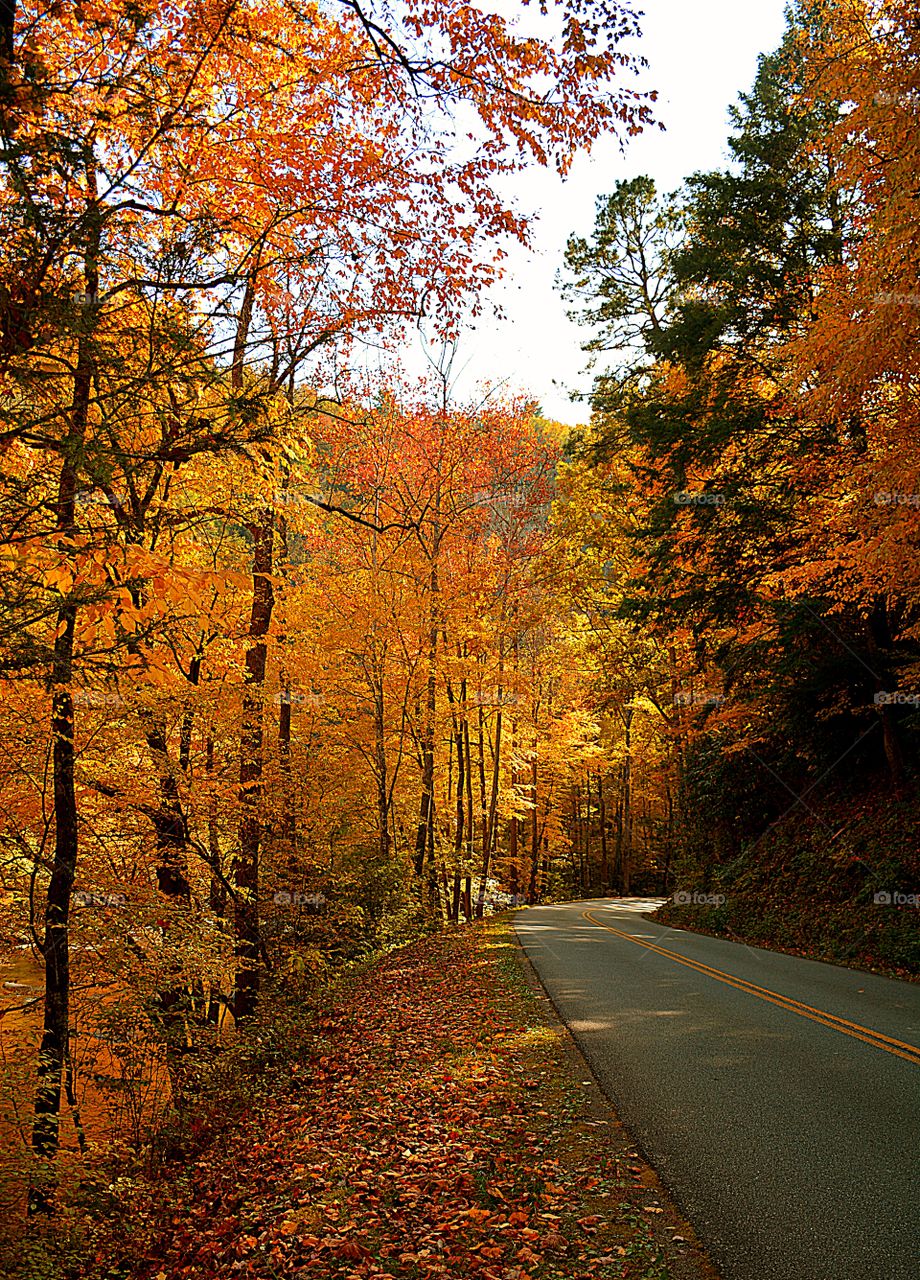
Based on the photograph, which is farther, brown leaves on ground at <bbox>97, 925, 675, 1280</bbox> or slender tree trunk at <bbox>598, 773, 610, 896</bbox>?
slender tree trunk at <bbox>598, 773, 610, 896</bbox>

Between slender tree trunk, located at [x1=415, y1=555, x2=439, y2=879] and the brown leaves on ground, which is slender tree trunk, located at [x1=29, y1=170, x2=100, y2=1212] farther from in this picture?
slender tree trunk, located at [x1=415, y1=555, x2=439, y2=879]

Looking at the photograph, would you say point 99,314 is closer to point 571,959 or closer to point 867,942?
point 571,959

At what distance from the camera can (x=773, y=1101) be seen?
19.1 ft

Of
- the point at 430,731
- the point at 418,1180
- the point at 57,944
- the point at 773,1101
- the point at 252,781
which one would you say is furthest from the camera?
the point at 430,731

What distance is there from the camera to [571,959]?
42.6 ft

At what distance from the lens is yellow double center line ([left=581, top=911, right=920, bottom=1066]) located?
705cm

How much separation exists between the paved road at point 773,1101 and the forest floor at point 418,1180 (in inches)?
10.8

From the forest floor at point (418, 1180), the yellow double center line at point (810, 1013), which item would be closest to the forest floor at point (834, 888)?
the yellow double center line at point (810, 1013)

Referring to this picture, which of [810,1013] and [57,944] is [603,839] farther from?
[57,944]

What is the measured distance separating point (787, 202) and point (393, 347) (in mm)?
9086

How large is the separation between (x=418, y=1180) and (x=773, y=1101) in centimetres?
256

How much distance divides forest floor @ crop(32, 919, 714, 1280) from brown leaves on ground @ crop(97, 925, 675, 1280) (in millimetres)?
14

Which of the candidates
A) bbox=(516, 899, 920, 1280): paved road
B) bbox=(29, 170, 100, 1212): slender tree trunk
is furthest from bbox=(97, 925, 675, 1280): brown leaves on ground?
bbox=(29, 170, 100, 1212): slender tree trunk

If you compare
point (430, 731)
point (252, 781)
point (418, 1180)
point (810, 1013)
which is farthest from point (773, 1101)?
point (430, 731)
